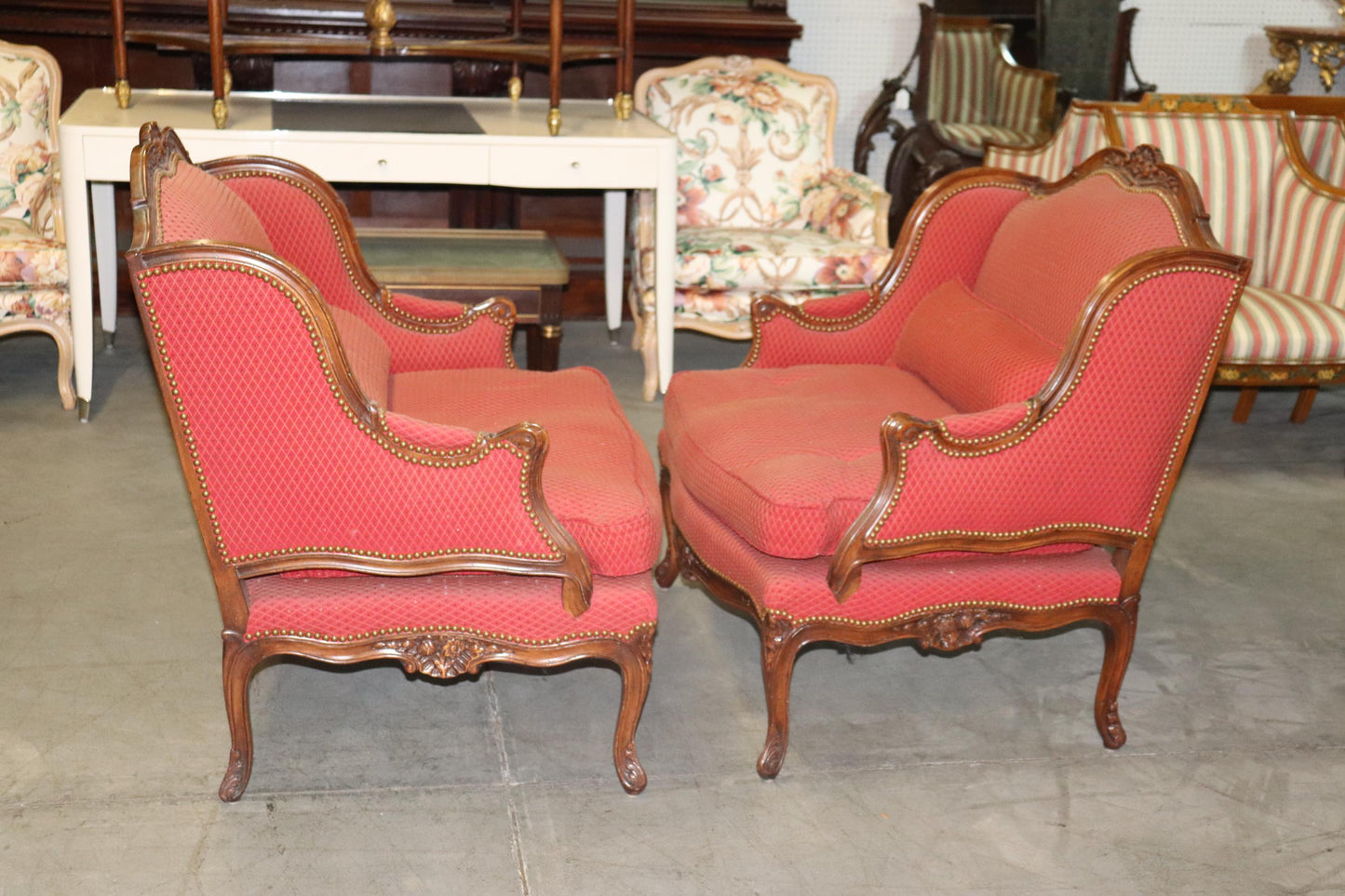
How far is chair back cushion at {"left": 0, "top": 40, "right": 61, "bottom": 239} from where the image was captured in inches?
160

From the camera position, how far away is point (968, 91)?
17.4 feet

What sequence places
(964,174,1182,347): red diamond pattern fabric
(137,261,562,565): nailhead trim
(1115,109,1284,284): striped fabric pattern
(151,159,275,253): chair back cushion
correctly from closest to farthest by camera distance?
(137,261,562,565): nailhead trim < (151,159,275,253): chair back cushion < (964,174,1182,347): red diamond pattern fabric < (1115,109,1284,284): striped fabric pattern

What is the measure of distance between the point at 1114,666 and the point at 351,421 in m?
1.43

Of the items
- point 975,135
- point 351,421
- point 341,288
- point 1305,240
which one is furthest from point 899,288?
point 975,135

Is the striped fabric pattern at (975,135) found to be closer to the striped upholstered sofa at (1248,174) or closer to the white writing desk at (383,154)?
the striped upholstered sofa at (1248,174)

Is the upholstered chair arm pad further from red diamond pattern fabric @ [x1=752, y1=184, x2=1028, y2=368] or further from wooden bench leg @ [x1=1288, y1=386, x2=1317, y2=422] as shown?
wooden bench leg @ [x1=1288, y1=386, x2=1317, y2=422]

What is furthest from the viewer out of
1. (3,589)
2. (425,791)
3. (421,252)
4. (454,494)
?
(421,252)

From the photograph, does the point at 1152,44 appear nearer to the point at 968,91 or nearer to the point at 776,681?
the point at 968,91

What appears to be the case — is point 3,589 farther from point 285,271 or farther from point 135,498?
point 285,271

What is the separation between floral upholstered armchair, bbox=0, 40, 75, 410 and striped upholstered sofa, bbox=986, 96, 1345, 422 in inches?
114

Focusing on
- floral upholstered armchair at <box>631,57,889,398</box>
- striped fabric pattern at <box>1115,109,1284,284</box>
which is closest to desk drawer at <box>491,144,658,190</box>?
floral upholstered armchair at <box>631,57,889,398</box>

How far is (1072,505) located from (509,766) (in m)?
1.08

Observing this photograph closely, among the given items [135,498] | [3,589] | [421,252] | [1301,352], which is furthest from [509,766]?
[1301,352]

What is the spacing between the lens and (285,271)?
195 cm
